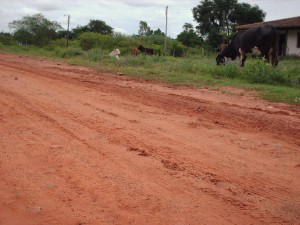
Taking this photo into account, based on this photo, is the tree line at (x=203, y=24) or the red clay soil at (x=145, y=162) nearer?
the red clay soil at (x=145, y=162)

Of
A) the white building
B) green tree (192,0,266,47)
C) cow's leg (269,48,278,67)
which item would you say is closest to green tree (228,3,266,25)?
green tree (192,0,266,47)

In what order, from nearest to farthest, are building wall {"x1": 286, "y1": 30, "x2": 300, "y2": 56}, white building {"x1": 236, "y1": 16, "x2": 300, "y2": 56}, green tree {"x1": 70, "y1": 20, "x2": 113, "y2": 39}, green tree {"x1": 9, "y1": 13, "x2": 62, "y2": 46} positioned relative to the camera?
white building {"x1": 236, "y1": 16, "x2": 300, "y2": 56} → building wall {"x1": 286, "y1": 30, "x2": 300, "y2": 56} → green tree {"x1": 9, "y1": 13, "x2": 62, "y2": 46} → green tree {"x1": 70, "y1": 20, "x2": 113, "y2": 39}

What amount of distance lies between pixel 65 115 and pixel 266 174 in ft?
11.9

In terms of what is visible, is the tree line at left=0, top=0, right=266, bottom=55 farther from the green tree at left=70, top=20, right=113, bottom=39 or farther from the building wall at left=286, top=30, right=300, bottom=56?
the building wall at left=286, top=30, right=300, bottom=56

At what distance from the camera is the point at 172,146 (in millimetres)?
4879

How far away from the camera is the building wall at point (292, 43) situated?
93.2 feet

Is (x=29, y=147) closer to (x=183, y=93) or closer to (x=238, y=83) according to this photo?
(x=183, y=93)

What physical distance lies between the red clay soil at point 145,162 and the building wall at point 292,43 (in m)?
23.0

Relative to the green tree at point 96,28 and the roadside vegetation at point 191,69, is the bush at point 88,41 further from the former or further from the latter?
the green tree at point 96,28

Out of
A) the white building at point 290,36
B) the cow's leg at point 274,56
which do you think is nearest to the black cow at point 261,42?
the cow's leg at point 274,56

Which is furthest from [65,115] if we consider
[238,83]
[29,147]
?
[238,83]

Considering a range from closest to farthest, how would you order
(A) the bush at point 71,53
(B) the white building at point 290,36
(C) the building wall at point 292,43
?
(A) the bush at point 71,53 < (B) the white building at point 290,36 < (C) the building wall at point 292,43

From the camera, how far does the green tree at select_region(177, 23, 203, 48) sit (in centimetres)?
4656

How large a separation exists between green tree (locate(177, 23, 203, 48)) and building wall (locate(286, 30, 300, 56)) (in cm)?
1800
